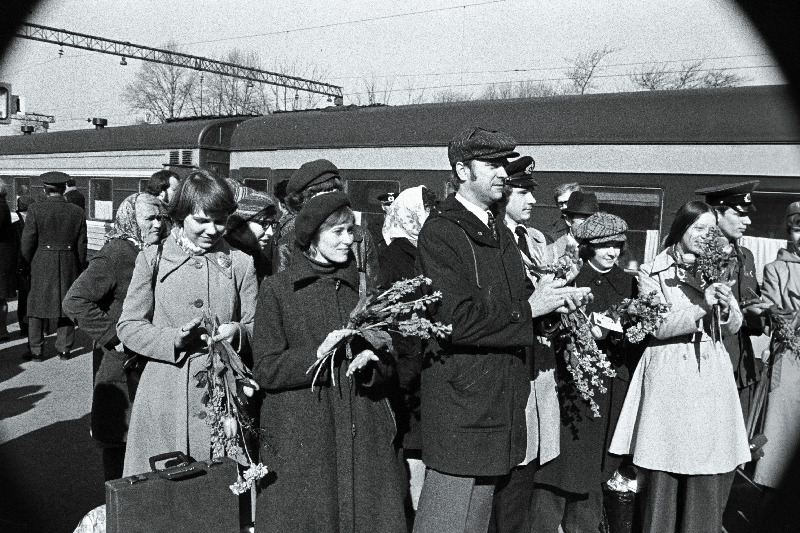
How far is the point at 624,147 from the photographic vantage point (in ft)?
22.7

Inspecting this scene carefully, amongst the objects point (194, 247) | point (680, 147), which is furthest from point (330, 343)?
point (680, 147)

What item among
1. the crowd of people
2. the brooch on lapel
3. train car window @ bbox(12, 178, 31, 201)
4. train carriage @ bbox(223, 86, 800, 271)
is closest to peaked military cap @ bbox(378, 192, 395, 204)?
train carriage @ bbox(223, 86, 800, 271)

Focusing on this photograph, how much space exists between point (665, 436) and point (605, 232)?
112 cm

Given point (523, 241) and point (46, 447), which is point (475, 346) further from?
point (46, 447)

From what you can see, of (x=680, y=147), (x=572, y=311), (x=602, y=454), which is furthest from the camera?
(x=680, y=147)

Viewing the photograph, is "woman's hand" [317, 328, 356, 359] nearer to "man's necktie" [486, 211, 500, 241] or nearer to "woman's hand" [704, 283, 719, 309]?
"man's necktie" [486, 211, 500, 241]

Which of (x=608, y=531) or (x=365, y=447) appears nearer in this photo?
(x=365, y=447)

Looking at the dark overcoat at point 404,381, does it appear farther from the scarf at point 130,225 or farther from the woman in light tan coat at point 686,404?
the scarf at point 130,225

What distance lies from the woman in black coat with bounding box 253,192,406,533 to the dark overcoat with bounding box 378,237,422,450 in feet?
1.36

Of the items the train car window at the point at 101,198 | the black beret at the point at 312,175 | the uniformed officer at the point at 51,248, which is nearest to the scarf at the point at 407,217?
the black beret at the point at 312,175

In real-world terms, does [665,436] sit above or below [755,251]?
below

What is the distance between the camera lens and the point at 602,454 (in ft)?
Answer: 12.9

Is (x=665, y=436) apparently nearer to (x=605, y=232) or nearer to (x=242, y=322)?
(x=605, y=232)

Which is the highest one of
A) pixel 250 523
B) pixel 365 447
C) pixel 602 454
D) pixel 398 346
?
pixel 398 346
